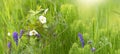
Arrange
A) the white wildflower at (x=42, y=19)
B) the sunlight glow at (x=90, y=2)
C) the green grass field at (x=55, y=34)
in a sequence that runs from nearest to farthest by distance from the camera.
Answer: the green grass field at (x=55, y=34) < the white wildflower at (x=42, y=19) < the sunlight glow at (x=90, y=2)

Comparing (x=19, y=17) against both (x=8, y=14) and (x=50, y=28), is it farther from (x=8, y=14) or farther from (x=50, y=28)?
(x=50, y=28)

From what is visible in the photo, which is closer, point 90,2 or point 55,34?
point 55,34

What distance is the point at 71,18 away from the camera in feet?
5.65

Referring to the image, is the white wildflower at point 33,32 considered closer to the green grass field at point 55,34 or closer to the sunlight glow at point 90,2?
the green grass field at point 55,34

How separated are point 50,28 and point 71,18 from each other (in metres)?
0.18

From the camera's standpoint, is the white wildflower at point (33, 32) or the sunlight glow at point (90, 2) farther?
the sunlight glow at point (90, 2)

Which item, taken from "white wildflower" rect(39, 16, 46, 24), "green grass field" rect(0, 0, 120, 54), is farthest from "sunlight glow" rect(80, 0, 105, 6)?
"white wildflower" rect(39, 16, 46, 24)

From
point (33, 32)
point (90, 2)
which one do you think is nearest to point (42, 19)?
point (33, 32)

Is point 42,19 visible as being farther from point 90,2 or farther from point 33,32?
point 90,2

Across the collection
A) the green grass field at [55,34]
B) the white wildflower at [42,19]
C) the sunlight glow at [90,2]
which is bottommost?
the green grass field at [55,34]

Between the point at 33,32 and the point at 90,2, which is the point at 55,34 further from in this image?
the point at 90,2

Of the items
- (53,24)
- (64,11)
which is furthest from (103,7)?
(53,24)

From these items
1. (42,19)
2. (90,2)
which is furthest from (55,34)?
(90,2)

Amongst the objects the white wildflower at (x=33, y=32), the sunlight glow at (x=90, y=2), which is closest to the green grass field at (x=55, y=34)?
the white wildflower at (x=33, y=32)
